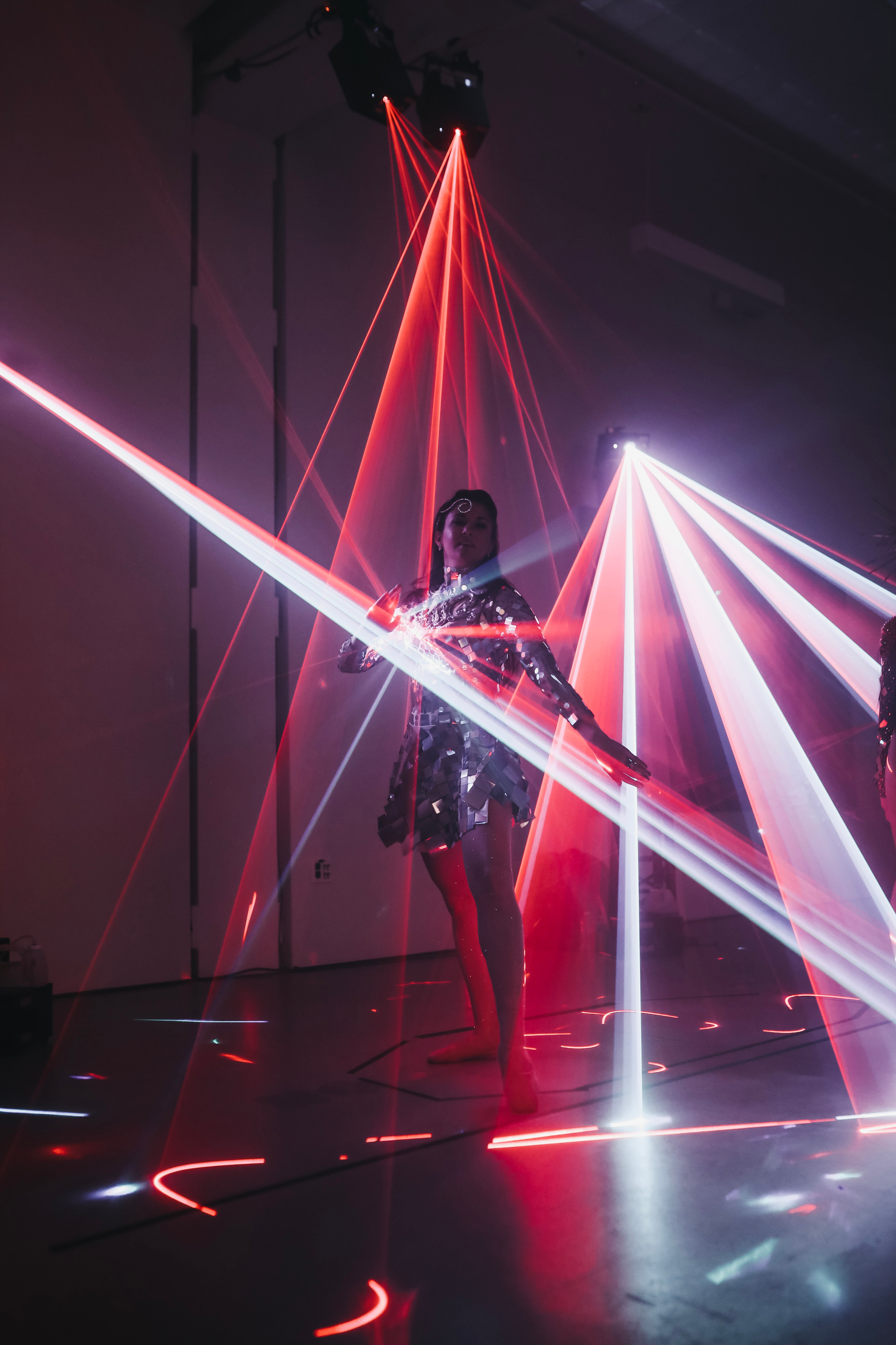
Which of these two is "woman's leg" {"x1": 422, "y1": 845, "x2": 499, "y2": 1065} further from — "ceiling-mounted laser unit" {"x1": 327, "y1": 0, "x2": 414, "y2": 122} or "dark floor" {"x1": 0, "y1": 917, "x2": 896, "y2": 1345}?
"ceiling-mounted laser unit" {"x1": 327, "y1": 0, "x2": 414, "y2": 122}

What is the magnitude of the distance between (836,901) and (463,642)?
11.0 ft

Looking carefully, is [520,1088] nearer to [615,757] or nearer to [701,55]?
[615,757]

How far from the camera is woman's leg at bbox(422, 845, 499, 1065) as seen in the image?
2.31 m

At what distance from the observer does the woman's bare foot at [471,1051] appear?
2260 millimetres

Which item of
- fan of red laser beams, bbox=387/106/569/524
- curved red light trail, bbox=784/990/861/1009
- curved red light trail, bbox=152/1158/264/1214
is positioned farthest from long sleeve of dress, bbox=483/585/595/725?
fan of red laser beams, bbox=387/106/569/524

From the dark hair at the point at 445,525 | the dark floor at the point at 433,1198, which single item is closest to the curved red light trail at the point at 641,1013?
the dark floor at the point at 433,1198

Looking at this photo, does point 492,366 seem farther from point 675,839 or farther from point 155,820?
point 155,820

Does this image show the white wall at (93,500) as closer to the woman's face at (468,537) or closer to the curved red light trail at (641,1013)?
the curved red light trail at (641,1013)

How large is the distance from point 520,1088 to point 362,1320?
79cm

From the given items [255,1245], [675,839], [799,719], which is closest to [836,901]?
[675,839]

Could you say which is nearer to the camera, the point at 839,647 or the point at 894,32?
the point at 894,32

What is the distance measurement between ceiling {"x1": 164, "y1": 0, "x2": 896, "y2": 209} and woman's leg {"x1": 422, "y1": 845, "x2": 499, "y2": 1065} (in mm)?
3008

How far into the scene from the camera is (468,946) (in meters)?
2.37

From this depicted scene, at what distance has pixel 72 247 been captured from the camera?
11.1 feet
